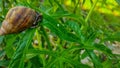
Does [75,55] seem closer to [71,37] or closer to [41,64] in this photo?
[41,64]

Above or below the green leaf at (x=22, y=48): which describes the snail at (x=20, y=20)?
above

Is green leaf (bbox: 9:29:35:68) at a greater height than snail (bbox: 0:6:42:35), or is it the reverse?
snail (bbox: 0:6:42:35)

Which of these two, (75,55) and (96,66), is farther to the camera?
(75,55)

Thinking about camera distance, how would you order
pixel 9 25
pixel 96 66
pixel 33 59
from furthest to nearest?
pixel 33 59 → pixel 96 66 → pixel 9 25

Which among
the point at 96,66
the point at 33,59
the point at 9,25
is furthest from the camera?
the point at 33,59

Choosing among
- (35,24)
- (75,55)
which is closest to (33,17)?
(35,24)

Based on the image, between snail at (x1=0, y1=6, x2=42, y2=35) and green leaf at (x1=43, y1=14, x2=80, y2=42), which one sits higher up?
snail at (x1=0, y1=6, x2=42, y2=35)

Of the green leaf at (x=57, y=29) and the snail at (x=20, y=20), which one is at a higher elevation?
the snail at (x=20, y=20)

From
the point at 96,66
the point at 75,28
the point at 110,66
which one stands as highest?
the point at 75,28
